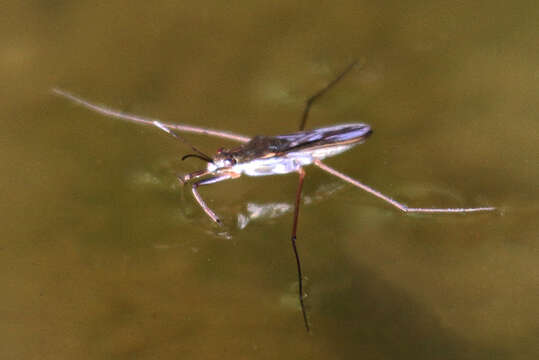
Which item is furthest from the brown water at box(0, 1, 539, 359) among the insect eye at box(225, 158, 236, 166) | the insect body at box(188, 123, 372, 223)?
the insect eye at box(225, 158, 236, 166)

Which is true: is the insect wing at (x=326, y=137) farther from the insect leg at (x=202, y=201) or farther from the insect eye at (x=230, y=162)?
the insect leg at (x=202, y=201)

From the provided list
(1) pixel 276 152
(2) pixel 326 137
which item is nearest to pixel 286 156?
(1) pixel 276 152

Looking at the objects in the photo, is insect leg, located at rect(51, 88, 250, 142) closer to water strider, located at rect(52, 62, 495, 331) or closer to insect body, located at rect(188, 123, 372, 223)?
water strider, located at rect(52, 62, 495, 331)

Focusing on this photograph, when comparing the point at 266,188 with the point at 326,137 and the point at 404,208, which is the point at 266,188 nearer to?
the point at 326,137

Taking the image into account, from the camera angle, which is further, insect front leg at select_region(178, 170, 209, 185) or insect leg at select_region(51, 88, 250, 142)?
insect leg at select_region(51, 88, 250, 142)

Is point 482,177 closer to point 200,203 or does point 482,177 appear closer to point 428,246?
point 428,246

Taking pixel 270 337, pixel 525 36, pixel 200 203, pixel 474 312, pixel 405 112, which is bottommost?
pixel 270 337

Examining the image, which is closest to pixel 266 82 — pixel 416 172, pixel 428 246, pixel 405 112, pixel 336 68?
pixel 336 68
